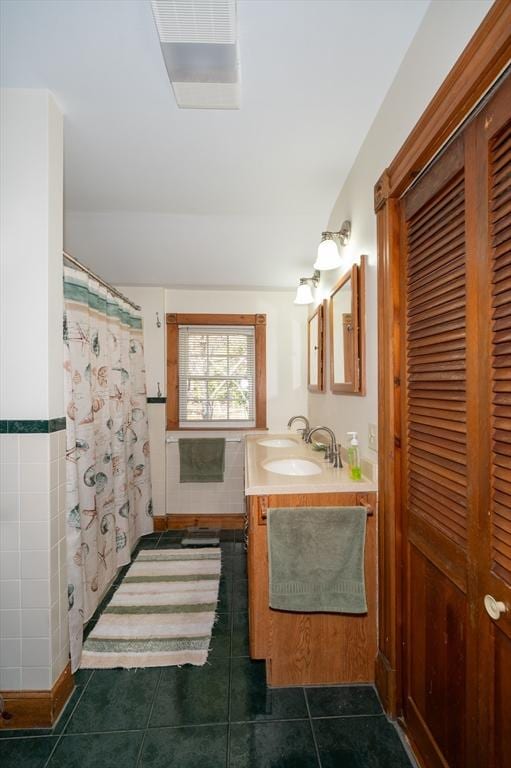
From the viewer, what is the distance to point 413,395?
4.25 feet

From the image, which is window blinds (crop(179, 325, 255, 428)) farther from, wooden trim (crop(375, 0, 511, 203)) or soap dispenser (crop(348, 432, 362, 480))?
wooden trim (crop(375, 0, 511, 203))

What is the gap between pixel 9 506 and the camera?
4.59ft

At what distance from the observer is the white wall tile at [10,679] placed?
1397 mm

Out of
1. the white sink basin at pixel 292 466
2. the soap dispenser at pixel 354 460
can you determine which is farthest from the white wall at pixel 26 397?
the soap dispenser at pixel 354 460

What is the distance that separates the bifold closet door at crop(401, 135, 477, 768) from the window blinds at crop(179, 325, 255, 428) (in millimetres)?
2237

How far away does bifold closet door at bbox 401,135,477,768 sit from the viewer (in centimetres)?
99

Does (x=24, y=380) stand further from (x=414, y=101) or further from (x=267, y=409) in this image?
(x=267, y=409)

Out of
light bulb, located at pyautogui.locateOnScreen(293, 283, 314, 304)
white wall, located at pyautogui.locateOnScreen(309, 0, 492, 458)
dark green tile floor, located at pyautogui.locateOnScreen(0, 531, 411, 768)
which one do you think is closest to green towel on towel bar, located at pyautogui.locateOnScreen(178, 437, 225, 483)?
white wall, located at pyautogui.locateOnScreen(309, 0, 492, 458)

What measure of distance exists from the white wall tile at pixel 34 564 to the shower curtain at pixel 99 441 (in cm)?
29

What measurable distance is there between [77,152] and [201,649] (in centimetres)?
261

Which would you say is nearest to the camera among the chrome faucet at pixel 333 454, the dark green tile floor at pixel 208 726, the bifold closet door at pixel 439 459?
the bifold closet door at pixel 439 459

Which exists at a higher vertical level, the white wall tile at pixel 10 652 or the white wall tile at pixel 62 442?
the white wall tile at pixel 62 442

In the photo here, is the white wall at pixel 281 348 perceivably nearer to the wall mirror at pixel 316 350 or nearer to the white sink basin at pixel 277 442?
the wall mirror at pixel 316 350

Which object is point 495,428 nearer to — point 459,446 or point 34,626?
point 459,446
